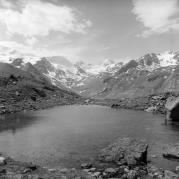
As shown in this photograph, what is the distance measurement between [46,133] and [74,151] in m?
22.5

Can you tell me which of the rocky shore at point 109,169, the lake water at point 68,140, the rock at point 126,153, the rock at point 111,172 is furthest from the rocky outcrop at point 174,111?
the rock at point 111,172

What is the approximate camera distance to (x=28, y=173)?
39.6 m

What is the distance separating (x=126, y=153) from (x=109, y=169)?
6.91m

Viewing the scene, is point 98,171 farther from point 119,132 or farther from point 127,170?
point 119,132

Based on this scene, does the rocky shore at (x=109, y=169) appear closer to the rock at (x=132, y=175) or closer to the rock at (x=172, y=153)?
the rock at (x=132, y=175)

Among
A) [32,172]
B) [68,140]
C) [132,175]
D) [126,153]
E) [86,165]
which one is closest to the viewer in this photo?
[132,175]

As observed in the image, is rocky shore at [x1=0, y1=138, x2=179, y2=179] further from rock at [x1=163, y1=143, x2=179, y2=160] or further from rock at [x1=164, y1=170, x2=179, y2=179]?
rock at [x1=163, y1=143, x2=179, y2=160]

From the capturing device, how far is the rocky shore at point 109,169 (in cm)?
3897

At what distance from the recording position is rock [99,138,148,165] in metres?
46.8

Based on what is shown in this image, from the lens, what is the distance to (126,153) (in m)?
48.8

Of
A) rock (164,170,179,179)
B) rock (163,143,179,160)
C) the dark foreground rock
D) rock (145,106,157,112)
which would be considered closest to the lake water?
rock (163,143,179,160)

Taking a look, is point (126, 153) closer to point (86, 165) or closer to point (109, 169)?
point (109, 169)

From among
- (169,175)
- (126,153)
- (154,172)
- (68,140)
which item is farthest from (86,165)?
(68,140)

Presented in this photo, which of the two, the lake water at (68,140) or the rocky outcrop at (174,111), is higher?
the rocky outcrop at (174,111)
